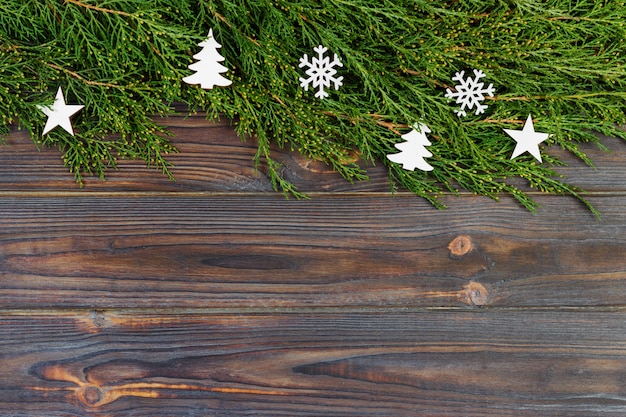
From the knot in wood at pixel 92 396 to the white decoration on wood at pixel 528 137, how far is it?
2.98 feet

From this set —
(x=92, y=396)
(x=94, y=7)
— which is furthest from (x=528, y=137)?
(x=92, y=396)

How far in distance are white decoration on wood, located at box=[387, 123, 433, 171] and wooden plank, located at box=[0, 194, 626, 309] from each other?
8 cm

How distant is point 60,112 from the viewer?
91 centimetres

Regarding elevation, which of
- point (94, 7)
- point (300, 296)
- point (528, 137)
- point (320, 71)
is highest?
point (94, 7)

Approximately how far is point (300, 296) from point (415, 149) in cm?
35

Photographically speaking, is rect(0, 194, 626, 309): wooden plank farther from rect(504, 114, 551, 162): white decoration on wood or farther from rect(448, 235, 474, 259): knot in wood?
rect(504, 114, 551, 162): white decoration on wood

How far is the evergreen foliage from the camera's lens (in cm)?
88

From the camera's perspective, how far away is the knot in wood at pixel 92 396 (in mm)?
966

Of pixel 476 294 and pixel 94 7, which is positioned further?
pixel 476 294

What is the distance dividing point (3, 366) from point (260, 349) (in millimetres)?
484

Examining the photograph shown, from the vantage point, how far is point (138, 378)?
97cm

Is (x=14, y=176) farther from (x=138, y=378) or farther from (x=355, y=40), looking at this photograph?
(x=355, y=40)

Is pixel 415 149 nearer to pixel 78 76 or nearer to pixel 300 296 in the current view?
pixel 300 296

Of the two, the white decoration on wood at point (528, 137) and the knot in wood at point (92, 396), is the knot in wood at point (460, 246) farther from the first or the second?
the knot in wood at point (92, 396)
